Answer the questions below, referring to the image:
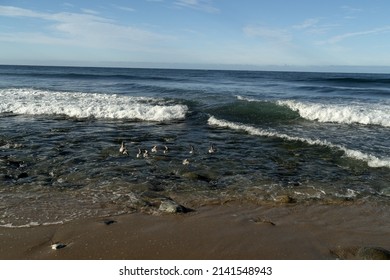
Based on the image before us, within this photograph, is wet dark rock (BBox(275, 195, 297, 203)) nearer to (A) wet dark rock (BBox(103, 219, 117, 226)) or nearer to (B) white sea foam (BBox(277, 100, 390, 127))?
(A) wet dark rock (BBox(103, 219, 117, 226))

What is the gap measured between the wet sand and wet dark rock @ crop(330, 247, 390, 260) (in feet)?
0.05

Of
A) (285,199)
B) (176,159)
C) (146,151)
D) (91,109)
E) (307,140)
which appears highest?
(91,109)

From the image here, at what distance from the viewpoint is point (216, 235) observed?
561 cm

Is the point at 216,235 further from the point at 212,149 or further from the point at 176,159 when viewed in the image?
the point at 212,149

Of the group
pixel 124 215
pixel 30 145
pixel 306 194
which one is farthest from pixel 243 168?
pixel 30 145

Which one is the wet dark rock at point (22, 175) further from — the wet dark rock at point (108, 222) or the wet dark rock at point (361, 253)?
the wet dark rock at point (361, 253)

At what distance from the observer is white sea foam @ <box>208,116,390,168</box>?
955 cm

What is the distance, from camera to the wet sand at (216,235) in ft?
16.6

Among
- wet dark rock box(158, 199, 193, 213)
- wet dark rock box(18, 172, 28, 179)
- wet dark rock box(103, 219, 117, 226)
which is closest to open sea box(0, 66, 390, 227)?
wet dark rock box(18, 172, 28, 179)

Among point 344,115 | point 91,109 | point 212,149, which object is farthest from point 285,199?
point 91,109

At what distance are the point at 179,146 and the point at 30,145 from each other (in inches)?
184

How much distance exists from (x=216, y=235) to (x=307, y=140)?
750 centimetres

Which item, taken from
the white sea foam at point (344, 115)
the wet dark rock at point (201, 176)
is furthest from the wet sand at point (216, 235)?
the white sea foam at point (344, 115)
